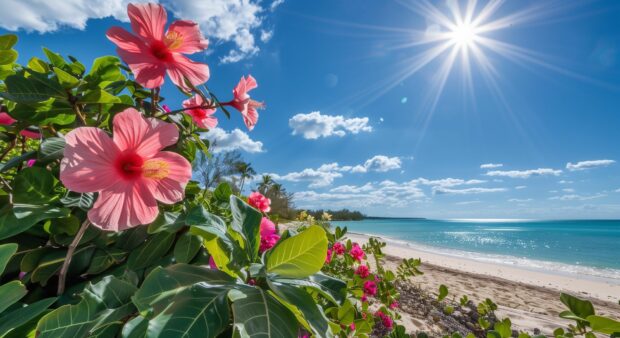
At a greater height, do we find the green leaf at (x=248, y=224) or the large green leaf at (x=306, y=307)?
the green leaf at (x=248, y=224)

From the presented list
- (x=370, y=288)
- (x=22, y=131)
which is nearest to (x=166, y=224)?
(x=22, y=131)

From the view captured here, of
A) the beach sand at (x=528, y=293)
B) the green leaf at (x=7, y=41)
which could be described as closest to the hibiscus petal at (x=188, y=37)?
the green leaf at (x=7, y=41)

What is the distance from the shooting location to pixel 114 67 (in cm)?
83

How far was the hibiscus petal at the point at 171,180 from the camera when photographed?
592 mm

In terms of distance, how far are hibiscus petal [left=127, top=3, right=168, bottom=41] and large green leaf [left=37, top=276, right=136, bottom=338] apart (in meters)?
0.54

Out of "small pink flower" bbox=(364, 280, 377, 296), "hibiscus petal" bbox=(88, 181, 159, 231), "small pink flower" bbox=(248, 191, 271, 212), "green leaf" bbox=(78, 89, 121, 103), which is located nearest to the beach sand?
"small pink flower" bbox=(364, 280, 377, 296)

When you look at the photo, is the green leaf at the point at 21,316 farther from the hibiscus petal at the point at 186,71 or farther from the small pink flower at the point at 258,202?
the small pink flower at the point at 258,202

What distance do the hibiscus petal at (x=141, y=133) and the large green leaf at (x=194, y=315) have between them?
0.31 m

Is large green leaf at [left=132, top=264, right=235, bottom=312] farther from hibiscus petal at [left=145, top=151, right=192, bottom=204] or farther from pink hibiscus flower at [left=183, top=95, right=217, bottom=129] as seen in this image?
pink hibiscus flower at [left=183, top=95, right=217, bottom=129]

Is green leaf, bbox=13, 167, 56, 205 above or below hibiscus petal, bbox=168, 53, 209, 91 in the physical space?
below

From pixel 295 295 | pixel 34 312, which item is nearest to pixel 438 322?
pixel 295 295

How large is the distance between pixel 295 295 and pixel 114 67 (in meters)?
0.83

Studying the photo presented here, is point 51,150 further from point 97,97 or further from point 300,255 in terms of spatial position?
point 300,255

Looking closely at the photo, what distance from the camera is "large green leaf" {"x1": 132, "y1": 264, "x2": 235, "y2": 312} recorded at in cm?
40
